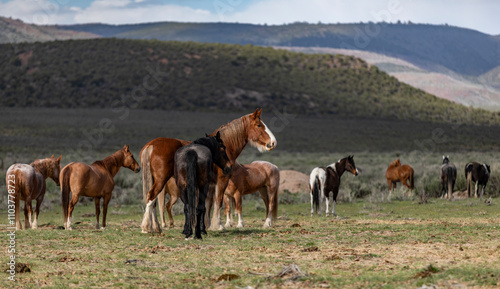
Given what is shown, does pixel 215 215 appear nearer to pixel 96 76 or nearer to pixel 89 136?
pixel 89 136

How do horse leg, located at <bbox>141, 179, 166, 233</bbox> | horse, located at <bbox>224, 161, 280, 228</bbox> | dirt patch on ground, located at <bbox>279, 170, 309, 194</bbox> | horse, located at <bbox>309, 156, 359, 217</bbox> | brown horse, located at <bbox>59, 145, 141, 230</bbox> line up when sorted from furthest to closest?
dirt patch on ground, located at <bbox>279, 170, 309, 194</bbox>, horse, located at <bbox>309, 156, 359, 217</bbox>, horse, located at <bbox>224, 161, 280, 228</bbox>, brown horse, located at <bbox>59, 145, 141, 230</bbox>, horse leg, located at <bbox>141, 179, 166, 233</bbox>

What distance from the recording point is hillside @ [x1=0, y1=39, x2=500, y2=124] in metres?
78.8

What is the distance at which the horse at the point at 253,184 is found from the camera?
45.4 feet

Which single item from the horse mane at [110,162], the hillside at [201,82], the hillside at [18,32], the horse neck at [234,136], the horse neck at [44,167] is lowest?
the horse neck at [44,167]

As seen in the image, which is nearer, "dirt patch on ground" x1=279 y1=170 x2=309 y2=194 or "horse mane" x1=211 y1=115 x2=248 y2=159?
"horse mane" x1=211 y1=115 x2=248 y2=159

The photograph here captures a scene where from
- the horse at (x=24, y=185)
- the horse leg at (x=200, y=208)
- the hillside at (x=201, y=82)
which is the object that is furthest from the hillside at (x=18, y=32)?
the horse leg at (x=200, y=208)

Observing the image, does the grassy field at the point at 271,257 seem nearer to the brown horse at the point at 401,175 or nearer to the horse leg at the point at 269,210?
the horse leg at the point at 269,210

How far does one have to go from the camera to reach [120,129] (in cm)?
6122

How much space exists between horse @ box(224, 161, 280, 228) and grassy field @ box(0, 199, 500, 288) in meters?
0.91

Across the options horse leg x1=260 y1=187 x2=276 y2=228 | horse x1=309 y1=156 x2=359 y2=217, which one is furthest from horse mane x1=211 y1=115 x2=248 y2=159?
horse x1=309 y1=156 x2=359 y2=217

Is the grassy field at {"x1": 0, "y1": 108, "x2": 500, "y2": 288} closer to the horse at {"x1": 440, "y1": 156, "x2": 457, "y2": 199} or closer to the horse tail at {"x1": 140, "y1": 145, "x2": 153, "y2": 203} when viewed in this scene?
the horse at {"x1": 440, "y1": 156, "x2": 457, "y2": 199}

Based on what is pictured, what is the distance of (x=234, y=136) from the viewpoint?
12250mm

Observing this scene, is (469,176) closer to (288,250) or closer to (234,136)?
(234,136)

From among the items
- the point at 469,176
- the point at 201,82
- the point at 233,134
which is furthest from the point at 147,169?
the point at 201,82
